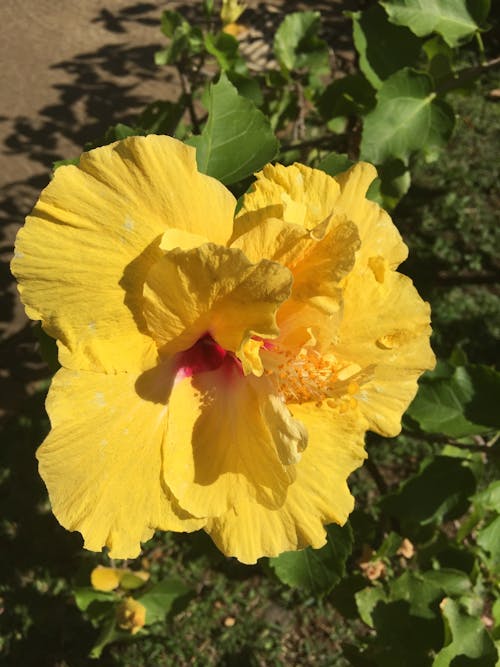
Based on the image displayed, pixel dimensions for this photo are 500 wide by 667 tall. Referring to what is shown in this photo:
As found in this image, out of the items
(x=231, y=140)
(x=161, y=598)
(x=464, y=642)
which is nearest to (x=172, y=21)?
(x=231, y=140)

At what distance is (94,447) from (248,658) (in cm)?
253

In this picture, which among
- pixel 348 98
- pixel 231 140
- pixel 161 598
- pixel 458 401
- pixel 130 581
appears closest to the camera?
pixel 231 140

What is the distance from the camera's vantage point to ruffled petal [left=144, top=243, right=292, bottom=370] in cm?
109

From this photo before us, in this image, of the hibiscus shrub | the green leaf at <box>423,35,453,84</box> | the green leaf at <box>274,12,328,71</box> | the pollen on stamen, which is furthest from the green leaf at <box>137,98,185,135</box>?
the pollen on stamen

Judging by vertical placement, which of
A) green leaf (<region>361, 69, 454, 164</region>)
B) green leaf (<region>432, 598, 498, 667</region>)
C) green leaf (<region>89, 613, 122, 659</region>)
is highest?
green leaf (<region>361, 69, 454, 164</region>)

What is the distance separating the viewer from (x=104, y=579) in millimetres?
2539

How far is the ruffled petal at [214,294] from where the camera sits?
3.59 ft

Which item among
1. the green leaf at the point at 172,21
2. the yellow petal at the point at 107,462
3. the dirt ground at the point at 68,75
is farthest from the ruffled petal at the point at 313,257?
the dirt ground at the point at 68,75

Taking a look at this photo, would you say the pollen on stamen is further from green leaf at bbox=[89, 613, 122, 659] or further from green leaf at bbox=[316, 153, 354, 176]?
green leaf at bbox=[89, 613, 122, 659]

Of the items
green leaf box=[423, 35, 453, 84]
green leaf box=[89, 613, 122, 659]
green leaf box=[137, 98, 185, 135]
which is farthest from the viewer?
green leaf box=[89, 613, 122, 659]

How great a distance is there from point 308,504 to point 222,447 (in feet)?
0.73

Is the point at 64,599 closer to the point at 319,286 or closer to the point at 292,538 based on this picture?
the point at 292,538

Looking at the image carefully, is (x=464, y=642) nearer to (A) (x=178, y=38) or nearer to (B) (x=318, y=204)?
(B) (x=318, y=204)

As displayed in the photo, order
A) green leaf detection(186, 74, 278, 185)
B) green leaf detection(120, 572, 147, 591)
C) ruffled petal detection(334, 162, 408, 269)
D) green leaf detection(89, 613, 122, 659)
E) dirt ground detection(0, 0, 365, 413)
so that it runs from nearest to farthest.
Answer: ruffled petal detection(334, 162, 408, 269)
green leaf detection(186, 74, 278, 185)
green leaf detection(89, 613, 122, 659)
green leaf detection(120, 572, 147, 591)
dirt ground detection(0, 0, 365, 413)
